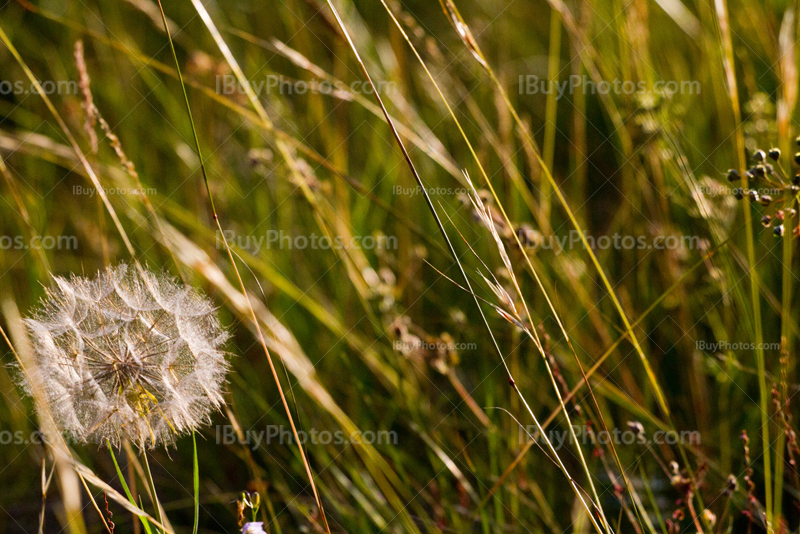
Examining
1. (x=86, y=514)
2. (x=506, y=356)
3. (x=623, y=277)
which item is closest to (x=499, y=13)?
(x=623, y=277)

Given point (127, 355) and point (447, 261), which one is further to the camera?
point (447, 261)

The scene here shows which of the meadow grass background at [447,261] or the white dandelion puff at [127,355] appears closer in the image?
the white dandelion puff at [127,355]

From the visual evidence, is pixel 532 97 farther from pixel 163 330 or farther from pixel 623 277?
pixel 163 330

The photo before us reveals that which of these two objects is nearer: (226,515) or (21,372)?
(21,372)
